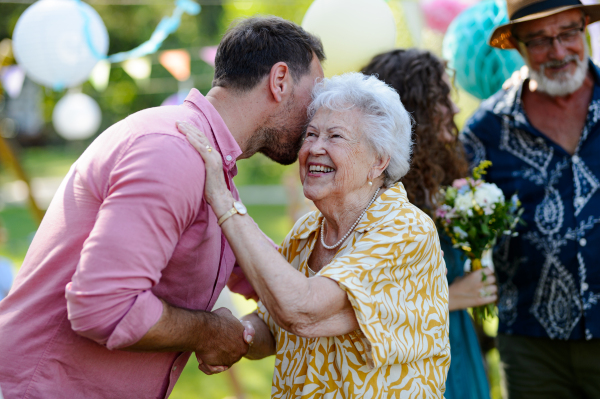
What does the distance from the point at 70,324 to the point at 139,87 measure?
20.9 meters

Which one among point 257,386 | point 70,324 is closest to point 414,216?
point 70,324

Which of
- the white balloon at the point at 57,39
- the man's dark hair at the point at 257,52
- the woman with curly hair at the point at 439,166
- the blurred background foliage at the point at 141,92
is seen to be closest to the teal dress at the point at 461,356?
the woman with curly hair at the point at 439,166

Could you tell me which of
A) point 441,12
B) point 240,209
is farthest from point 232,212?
point 441,12

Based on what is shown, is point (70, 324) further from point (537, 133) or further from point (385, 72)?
point (537, 133)

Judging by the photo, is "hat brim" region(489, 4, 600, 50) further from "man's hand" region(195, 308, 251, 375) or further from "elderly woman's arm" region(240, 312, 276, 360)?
"man's hand" region(195, 308, 251, 375)

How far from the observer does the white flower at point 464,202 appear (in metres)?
2.83

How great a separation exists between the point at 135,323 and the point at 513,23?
2.61m

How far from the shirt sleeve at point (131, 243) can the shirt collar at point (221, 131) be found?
1.02 feet

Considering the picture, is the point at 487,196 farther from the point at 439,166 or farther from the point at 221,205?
the point at 221,205

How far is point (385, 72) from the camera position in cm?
300

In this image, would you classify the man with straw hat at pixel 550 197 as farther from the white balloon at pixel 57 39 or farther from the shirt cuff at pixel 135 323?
the white balloon at pixel 57 39

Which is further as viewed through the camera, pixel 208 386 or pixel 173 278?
pixel 208 386

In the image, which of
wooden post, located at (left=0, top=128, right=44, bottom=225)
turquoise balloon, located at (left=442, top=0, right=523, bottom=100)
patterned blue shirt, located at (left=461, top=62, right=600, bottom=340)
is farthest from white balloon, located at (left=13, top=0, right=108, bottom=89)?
patterned blue shirt, located at (left=461, top=62, right=600, bottom=340)

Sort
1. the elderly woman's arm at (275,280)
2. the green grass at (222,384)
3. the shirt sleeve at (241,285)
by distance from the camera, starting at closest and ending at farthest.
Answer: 1. the elderly woman's arm at (275,280)
2. the shirt sleeve at (241,285)
3. the green grass at (222,384)
